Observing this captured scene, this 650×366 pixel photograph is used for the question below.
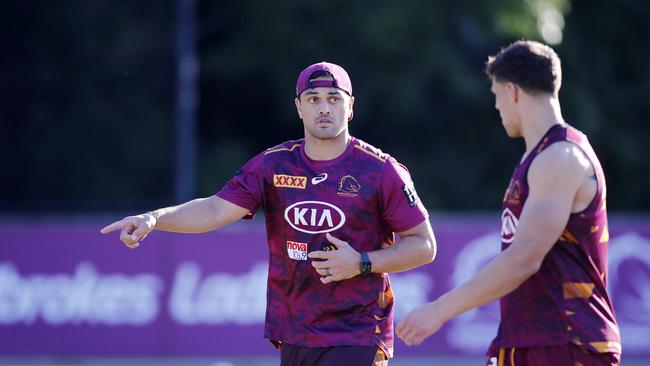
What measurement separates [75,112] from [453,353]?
734 inches

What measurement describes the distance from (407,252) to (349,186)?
0.46 metres

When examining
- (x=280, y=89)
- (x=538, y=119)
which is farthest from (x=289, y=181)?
(x=280, y=89)

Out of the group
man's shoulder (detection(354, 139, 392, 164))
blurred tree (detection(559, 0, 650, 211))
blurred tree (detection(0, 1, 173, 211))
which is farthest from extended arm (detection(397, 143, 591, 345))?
blurred tree (detection(0, 1, 173, 211))

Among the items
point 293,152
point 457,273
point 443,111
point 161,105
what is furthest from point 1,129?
point 293,152

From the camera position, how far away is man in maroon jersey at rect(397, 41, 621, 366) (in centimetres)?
447

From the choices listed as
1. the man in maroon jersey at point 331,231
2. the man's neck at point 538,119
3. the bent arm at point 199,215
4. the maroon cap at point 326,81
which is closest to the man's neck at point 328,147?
the man in maroon jersey at point 331,231

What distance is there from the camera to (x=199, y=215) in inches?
230

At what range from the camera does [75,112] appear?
2902 centimetres

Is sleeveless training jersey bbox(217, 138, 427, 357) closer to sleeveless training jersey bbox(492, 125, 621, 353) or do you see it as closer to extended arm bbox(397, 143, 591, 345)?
sleeveless training jersey bbox(492, 125, 621, 353)

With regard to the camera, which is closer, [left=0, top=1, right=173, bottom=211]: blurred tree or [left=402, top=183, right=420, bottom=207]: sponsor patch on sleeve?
[left=402, top=183, right=420, bottom=207]: sponsor patch on sleeve

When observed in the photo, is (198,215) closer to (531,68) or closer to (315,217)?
(315,217)

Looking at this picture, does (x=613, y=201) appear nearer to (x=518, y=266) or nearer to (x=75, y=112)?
(x=75, y=112)

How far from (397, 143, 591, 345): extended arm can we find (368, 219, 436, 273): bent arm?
3.27ft

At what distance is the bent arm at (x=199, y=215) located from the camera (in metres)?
5.82
